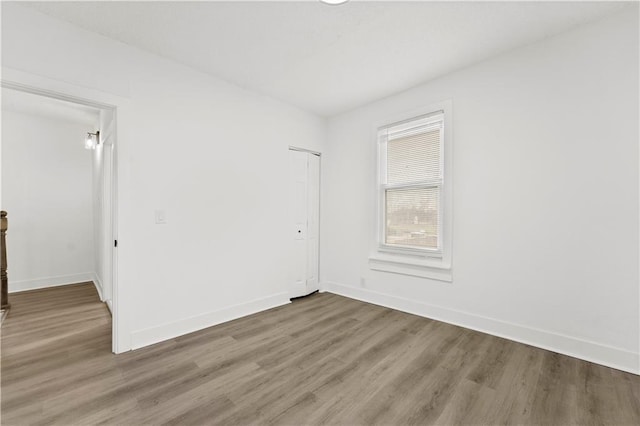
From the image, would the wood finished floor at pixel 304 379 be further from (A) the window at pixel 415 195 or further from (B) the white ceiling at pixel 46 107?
(B) the white ceiling at pixel 46 107

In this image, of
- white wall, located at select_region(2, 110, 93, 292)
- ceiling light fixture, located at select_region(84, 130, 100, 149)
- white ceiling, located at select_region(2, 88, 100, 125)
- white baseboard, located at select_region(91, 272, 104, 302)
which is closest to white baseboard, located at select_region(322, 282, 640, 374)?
white baseboard, located at select_region(91, 272, 104, 302)

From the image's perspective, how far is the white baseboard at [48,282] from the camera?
14.6 feet

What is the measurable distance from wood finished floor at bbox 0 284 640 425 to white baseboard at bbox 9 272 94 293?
6.10 ft

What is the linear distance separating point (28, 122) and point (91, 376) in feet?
15.6

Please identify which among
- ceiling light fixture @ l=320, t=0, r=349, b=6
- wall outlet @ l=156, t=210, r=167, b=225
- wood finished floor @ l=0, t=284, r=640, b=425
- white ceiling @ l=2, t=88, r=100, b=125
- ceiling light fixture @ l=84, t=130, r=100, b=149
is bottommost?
wood finished floor @ l=0, t=284, r=640, b=425

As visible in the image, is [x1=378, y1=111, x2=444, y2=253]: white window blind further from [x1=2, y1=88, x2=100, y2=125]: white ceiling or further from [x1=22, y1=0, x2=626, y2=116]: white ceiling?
[x1=2, y1=88, x2=100, y2=125]: white ceiling

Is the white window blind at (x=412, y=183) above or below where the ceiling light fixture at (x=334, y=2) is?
below

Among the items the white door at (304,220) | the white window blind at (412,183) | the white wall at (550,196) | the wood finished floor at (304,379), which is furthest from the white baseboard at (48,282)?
the white wall at (550,196)

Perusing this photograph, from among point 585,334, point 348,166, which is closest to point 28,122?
point 348,166

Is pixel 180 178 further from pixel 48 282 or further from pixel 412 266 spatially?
pixel 48 282

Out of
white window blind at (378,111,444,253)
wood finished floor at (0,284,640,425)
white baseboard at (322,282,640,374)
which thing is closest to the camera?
wood finished floor at (0,284,640,425)

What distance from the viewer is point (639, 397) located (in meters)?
1.89

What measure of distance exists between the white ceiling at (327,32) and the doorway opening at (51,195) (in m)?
2.45

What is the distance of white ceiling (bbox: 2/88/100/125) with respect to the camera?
3.91 meters
